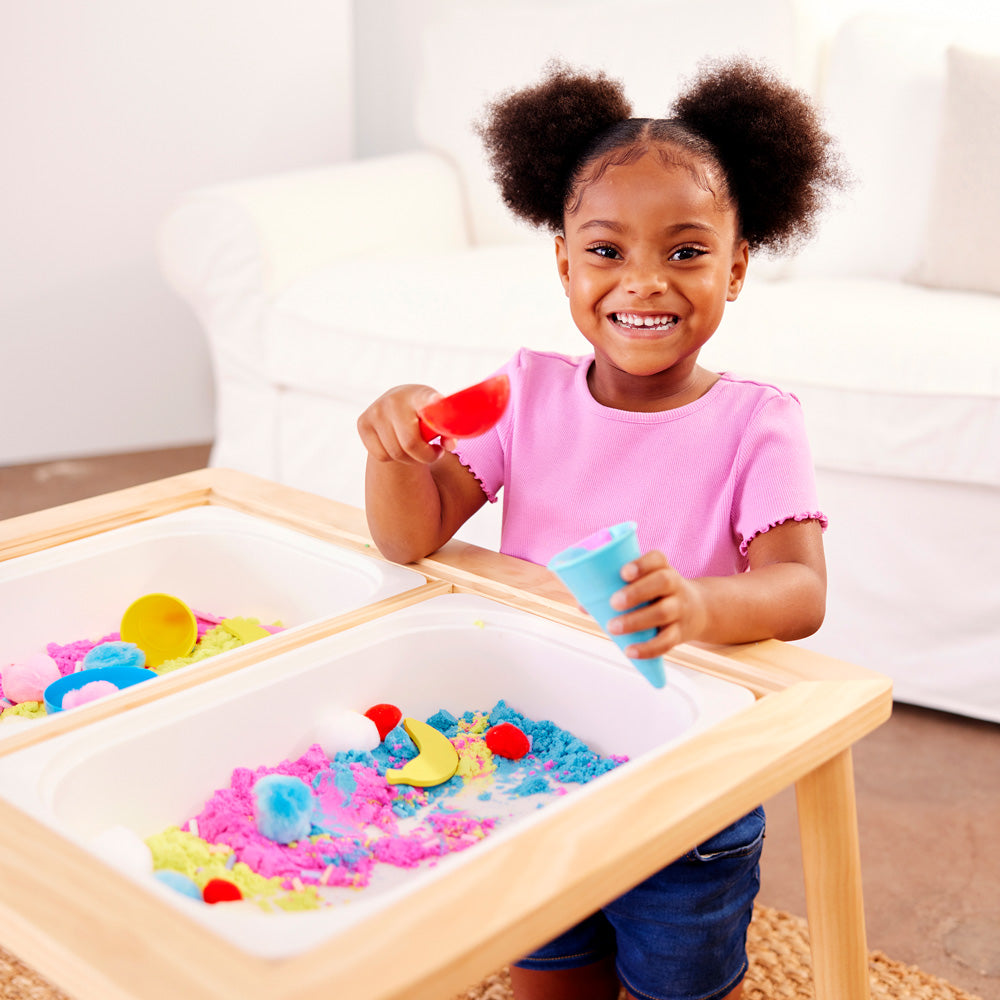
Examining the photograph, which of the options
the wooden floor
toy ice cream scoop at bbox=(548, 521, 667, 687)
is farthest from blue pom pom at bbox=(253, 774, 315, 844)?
the wooden floor

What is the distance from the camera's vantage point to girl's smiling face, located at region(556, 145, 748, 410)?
95cm

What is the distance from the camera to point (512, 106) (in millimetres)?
1126

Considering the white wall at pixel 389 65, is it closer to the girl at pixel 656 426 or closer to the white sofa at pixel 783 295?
the white sofa at pixel 783 295

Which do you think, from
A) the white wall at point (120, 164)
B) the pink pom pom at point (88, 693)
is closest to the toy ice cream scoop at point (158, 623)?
the pink pom pom at point (88, 693)

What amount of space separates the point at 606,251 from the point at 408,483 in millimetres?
255

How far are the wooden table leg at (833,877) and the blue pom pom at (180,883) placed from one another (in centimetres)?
36

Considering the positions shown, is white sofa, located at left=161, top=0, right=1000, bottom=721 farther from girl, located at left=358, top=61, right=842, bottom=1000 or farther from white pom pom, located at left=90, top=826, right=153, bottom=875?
white pom pom, located at left=90, top=826, right=153, bottom=875

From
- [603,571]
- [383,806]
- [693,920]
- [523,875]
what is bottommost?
[693,920]

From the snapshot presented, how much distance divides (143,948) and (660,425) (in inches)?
25.5

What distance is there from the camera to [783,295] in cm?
186

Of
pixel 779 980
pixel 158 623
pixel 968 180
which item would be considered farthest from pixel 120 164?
pixel 779 980

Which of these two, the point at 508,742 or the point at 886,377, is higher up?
the point at 886,377

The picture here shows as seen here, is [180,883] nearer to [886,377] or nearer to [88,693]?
[88,693]

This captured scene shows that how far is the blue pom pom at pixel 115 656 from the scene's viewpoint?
953 mm
